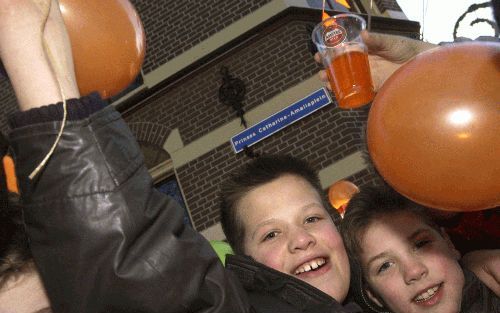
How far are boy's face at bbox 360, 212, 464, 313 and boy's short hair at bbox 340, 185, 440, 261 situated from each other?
0.10 ft

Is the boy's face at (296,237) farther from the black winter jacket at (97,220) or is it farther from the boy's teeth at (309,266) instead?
the black winter jacket at (97,220)

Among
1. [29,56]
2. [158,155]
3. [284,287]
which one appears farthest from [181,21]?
[29,56]

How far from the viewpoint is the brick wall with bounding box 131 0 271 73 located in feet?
22.6

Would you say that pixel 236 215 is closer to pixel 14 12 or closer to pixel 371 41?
pixel 371 41

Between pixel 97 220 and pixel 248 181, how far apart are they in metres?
1.46

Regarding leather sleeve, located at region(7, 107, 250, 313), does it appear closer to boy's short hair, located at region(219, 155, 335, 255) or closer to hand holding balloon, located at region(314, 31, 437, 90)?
boy's short hair, located at region(219, 155, 335, 255)

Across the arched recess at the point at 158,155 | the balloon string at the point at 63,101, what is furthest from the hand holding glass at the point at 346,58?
the arched recess at the point at 158,155

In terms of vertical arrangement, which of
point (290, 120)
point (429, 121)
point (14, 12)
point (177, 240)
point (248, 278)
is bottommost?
point (290, 120)

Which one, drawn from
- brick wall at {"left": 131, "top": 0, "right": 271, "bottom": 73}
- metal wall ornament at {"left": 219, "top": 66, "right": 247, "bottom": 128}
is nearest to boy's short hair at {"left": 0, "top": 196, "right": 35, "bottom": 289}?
metal wall ornament at {"left": 219, "top": 66, "right": 247, "bottom": 128}

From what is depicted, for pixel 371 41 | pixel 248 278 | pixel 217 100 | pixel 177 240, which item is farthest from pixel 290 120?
pixel 177 240

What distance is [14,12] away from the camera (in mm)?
877

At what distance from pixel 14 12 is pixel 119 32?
683 mm

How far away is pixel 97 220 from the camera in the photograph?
0.86 meters

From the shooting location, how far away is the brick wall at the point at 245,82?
644cm
